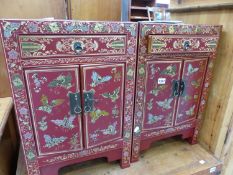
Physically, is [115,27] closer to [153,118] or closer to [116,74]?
[116,74]

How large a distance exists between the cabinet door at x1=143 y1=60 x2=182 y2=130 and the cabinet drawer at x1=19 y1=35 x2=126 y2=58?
0.22 meters

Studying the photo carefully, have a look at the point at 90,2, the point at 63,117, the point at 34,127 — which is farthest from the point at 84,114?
the point at 90,2

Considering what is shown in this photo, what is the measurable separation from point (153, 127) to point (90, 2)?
1497mm

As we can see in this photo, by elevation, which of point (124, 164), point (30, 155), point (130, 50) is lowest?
point (124, 164)

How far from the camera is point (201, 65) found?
3.67 ft

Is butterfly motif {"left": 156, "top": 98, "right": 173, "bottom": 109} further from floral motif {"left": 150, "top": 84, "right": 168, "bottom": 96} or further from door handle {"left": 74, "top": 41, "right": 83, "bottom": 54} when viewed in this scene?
door handle {"left": 74, "top": 41, "right": 83, "bottom": 54}

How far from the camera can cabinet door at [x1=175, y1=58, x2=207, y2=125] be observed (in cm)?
109

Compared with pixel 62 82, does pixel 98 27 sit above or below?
above

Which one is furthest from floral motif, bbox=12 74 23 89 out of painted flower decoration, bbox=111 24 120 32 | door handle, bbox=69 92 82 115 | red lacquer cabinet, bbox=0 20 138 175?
painted flower decoration, bbox=111 24 120 32

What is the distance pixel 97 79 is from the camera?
34.7 inches

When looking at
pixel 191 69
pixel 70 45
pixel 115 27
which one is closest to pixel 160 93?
pixel 191 69

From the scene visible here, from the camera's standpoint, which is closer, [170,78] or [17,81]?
[17,81]

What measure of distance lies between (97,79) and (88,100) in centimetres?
11

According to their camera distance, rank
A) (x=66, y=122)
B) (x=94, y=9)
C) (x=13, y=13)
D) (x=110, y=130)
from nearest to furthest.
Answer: (x=66, y=122) < (x=110, y=130) < (x=13, y=13) < (x=94, y=9)
